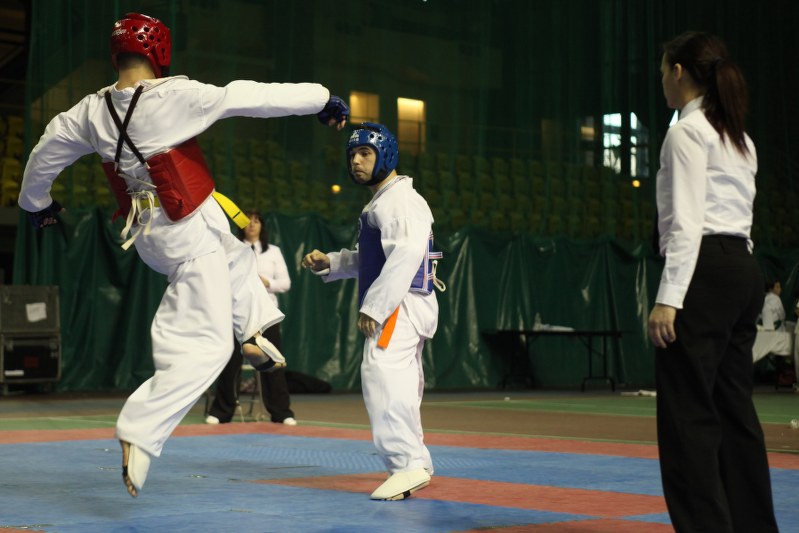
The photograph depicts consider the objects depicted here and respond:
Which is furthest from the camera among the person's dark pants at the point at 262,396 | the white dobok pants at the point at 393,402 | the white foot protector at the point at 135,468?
the person's dark pants at the point at 262,396

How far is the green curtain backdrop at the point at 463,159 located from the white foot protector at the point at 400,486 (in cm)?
913

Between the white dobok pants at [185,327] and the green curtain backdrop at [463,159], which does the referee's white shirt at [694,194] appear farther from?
the green curtain backdrop at [463,159]

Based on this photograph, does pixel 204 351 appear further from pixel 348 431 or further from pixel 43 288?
pixel 43 288

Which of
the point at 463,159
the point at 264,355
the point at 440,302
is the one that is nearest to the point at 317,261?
the point at 264,355

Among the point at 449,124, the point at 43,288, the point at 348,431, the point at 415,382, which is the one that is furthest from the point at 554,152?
the point at 415,382

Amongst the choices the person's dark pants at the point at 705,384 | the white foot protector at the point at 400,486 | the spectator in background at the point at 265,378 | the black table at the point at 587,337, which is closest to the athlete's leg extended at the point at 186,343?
the white foot protector at the point at 400,486

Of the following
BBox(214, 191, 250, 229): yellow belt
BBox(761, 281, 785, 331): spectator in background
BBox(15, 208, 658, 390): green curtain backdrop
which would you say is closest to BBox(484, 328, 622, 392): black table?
BBox(15, 208, 658, 390): green curtain backdrop

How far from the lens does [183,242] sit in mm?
4191

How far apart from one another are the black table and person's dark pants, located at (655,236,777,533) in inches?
471

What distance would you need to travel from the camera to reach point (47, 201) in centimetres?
458

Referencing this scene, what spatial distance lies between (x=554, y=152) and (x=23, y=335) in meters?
8.37

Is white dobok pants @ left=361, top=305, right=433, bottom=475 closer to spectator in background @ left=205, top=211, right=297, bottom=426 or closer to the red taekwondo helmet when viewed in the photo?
the red taekwondo helmet

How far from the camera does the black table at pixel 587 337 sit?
1520 centimetres

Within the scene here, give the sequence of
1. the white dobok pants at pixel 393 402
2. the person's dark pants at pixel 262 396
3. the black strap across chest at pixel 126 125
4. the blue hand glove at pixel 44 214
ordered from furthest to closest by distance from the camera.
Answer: the person's dark pants at pixel 262 396 < the white dobok pants at pixel 393 402 < the blue hand glove at pixel 44 214 < the black strap across chest at pixel 126 125
